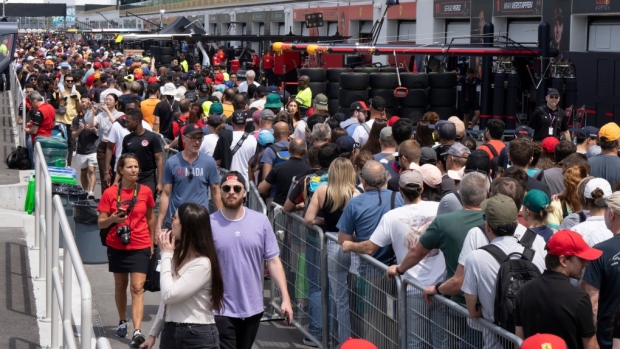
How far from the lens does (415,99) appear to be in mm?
18703

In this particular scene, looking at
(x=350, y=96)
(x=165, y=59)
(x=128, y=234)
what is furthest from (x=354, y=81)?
(x=165, y=59)

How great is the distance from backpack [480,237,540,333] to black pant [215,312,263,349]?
5.55 ft

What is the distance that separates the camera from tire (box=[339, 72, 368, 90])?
59.4 feet

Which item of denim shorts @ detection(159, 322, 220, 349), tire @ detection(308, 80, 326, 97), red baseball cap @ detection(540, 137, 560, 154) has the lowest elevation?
denim shorts @ detection(159, 322, 220, 349)

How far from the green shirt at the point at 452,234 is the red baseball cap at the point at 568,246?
0.95m

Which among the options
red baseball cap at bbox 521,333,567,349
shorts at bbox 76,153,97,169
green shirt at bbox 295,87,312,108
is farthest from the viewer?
green shirt at bbox 295,87,312,108

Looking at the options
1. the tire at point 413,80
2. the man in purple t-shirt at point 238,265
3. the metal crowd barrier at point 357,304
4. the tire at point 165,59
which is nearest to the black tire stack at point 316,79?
the tire at point 413,80

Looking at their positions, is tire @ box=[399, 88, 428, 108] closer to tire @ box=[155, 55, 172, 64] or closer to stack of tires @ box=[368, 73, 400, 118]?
stack of tires @ box=[368, 73, 400, 118]

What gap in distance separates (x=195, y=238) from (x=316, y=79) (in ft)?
50.3

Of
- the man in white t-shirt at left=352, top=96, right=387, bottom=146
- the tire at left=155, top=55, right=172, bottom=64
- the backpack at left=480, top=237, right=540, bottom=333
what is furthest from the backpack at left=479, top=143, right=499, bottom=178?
the tire at left=155, top=55, right=172, bottom=64

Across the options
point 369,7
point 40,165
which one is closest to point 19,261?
point 40,165

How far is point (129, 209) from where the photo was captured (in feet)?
27.0

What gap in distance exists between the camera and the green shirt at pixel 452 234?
621 cm

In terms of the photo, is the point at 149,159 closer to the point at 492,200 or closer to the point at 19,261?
the point at 19,261
